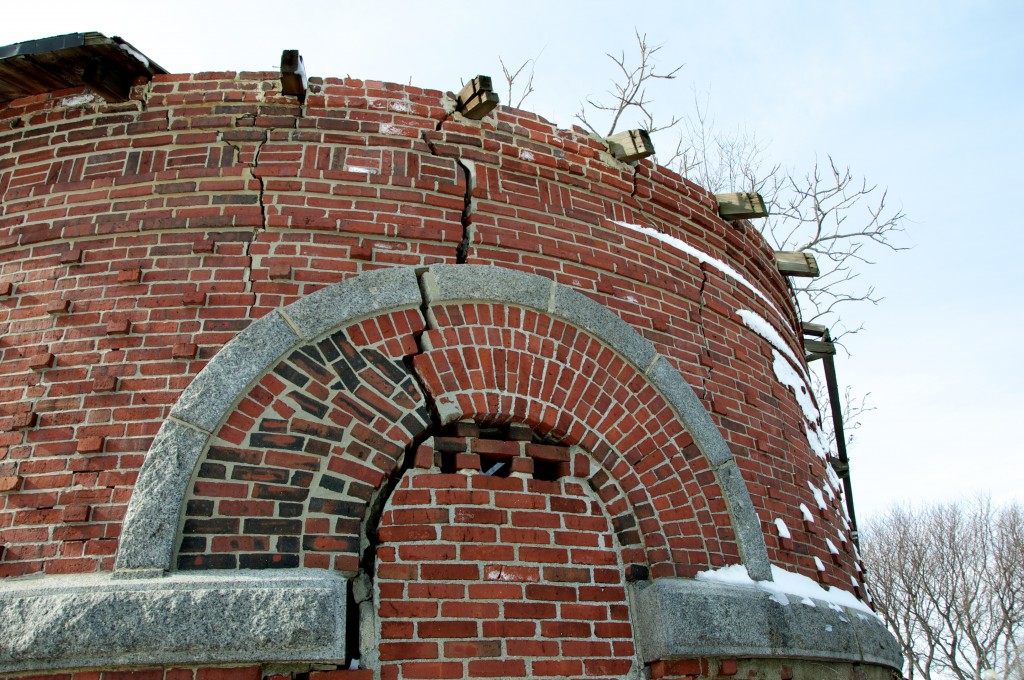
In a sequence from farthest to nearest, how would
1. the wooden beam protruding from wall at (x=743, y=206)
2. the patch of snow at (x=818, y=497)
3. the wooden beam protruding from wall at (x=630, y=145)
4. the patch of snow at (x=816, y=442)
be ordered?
the patch of snow at (x=816, y=442)
the wooden beam protruding from wall at (x=743, y=206)
the patch of snow at (x=818, y=497)
the wooden beam protruding from wall at (x=630, y=145)

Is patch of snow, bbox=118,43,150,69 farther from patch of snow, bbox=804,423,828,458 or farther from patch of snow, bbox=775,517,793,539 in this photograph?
patch of snow, bbox=804,423,828,458

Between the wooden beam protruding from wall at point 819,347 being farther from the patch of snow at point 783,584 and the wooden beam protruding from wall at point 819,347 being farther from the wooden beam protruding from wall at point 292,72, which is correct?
the wooden beam protruding from wall at point 292,72

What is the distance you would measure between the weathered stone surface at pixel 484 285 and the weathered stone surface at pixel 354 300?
11 centimetres

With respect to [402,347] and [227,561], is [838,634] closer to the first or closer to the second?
[402,347]

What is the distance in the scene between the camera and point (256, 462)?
333 cm

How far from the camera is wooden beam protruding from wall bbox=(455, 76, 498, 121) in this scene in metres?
4.36

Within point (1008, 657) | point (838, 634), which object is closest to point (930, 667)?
point (1008, 657)

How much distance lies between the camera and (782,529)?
4434 millimetres

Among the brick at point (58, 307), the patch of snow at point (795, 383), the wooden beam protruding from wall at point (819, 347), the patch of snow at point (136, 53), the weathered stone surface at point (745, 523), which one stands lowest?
the weathered stone surface at point (745, 523)

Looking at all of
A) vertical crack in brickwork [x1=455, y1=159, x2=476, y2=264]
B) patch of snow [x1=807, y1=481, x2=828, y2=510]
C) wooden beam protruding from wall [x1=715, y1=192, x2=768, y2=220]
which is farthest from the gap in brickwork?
wooden beam protruding from wall [x1=715, y1=192, x2=768, y2=220]

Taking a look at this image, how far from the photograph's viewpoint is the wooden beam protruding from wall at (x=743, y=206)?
5484 millimetres

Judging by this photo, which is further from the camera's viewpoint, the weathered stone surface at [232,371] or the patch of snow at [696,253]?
the patch of snow at [696,253]

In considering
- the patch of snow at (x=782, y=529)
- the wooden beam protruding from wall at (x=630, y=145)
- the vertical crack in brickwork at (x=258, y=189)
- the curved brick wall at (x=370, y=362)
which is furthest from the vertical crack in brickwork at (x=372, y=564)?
the patch of snow at (x=782, y=529)

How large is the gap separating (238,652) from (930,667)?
72.5 ft
